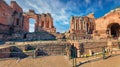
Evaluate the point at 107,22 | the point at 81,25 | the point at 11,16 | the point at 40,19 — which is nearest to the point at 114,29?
the point at 107,22

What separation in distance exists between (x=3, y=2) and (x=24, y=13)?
8549 mm

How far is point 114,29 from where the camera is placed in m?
31.9

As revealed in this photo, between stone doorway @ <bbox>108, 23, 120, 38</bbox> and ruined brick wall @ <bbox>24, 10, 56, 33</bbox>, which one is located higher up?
ruined brick wall @ <bbox>24, 10, 56, 33</bbox>

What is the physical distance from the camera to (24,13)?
36625 mm

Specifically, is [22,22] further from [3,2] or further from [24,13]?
[3,2]

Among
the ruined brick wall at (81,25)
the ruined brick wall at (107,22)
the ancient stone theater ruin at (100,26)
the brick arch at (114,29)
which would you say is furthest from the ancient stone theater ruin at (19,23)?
the brick arch at (114,29)

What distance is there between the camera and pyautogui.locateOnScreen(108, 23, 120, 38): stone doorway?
30.0 metres

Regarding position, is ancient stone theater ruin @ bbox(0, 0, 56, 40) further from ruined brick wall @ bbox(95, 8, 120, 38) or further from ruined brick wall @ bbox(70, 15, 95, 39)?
ruined brick wall @ bbox(95, 8, 120, 38)

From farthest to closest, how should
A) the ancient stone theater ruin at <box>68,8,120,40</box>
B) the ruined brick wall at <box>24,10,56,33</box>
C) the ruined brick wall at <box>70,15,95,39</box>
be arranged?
the ruined brick wall at <box>70,15,95,39</box>
the ruined brick wall at <box>24,10,56,33</box>
the ancient stone theater ruin at <box>68,8,120,40</box>

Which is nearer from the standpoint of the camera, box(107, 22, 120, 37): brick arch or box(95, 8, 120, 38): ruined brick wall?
box(95, 8, 120, 38): ruined brick wall

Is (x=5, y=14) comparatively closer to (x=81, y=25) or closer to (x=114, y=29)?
(x=81, y=25)

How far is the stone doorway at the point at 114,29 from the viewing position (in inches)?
1180

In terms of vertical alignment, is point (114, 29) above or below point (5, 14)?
below

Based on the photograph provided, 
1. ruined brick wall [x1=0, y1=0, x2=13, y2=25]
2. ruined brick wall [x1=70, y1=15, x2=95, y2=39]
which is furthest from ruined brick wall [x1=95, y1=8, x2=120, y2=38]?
ruined brick wall [x1=0, y1=0, x2=13, y2=25]
